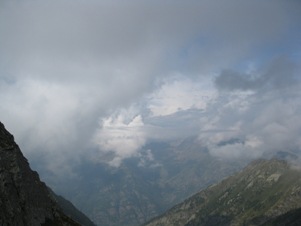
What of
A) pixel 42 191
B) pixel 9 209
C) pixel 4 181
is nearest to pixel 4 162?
pixel 4 181

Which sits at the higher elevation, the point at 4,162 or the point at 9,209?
the point at 4,162

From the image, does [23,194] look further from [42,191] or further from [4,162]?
[42,191]

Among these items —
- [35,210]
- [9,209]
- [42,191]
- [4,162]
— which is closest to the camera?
[9,209]

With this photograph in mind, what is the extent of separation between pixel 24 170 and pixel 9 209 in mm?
16550

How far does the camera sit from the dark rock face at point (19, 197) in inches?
2825

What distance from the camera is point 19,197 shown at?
78.8 m

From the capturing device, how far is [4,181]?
74812 millimetres

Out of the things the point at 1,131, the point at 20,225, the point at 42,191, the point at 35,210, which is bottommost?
the point at 20,225

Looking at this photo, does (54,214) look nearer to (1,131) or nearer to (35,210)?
(35,210)

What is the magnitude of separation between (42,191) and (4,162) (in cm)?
1844

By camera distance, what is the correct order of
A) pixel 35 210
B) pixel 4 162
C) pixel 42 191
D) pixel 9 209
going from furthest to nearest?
pixel 42 191
pixel 35 210
pixel 4 162
pixel 9 209

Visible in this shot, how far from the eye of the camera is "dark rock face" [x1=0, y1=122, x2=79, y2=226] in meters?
71.8

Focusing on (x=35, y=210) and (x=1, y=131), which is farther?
(x=1, y=131)

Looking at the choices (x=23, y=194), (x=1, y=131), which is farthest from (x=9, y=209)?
A: (x=1, y=131)
